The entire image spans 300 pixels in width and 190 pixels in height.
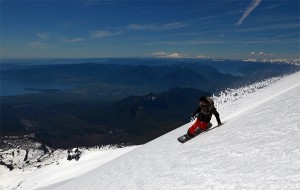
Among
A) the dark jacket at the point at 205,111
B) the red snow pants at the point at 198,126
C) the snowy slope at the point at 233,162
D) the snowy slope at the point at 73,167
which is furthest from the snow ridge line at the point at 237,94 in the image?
the snowy slope at the point at 233,162

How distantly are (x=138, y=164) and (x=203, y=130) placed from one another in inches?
164

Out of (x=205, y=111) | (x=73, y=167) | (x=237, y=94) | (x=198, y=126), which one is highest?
(x=205, y=111)

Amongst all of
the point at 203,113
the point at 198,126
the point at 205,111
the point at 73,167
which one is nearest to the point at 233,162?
the point at 205,111

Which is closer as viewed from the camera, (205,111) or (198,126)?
(205,111)

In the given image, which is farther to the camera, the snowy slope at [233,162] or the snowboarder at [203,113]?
the snowboarder at [203,113]

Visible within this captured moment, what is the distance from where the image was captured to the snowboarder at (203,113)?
17578 mm

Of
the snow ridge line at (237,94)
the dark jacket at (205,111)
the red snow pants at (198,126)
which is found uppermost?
the dark jacket at (205,111)

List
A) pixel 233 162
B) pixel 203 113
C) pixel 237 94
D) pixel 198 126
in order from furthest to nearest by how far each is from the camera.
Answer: pixel 237 94 < pixel 198 126 < pixel 203 113 < pixel 233 162

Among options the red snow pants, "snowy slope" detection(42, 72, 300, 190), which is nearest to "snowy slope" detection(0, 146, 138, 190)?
→ the red snow pants

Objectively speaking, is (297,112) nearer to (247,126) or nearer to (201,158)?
(247,126)

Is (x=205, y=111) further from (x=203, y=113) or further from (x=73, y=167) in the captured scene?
(x=73, y=167)

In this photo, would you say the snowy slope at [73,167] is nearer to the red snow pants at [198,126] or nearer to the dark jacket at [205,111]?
the red snow pants at [198,126]

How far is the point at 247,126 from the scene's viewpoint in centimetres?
1558

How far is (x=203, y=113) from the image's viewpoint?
18000 millimetres
